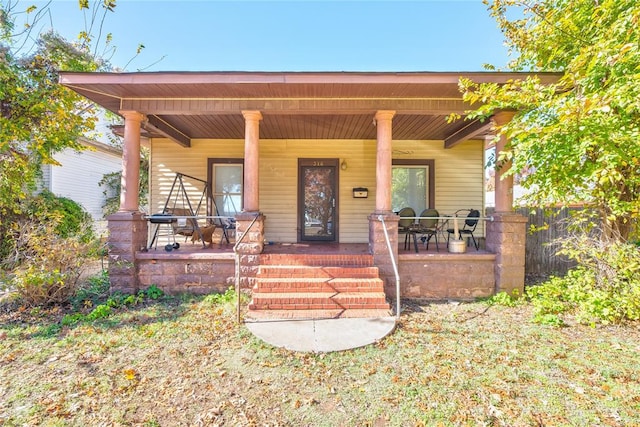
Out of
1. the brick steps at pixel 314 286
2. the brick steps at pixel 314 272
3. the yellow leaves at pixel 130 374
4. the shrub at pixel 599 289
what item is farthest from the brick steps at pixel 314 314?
the shrub at pixel 599 289

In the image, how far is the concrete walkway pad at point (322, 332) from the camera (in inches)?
121

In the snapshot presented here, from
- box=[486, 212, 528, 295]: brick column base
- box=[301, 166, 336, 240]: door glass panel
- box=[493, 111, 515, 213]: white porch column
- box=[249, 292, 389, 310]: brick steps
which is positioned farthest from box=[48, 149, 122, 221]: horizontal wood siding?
box=[486, 212, 528, 295]: brick column base

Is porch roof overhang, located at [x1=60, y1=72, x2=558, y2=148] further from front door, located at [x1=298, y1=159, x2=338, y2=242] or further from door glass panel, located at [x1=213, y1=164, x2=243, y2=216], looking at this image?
door glass panel, located at [x1=213, y1=164, x2=243, y2=216]

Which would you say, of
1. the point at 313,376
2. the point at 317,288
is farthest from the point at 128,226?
the point at 313,376

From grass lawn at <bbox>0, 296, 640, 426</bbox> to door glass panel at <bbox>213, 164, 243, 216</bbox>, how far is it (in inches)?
153

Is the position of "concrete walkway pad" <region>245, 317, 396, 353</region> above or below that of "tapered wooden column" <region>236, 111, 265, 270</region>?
below

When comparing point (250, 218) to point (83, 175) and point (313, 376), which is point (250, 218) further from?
point (83, 175)

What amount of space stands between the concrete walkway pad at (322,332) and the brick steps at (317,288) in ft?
0.54

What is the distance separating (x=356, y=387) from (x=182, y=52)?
8481 millimetres

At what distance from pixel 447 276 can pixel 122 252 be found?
505 cm

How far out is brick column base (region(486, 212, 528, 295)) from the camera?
15.1ft

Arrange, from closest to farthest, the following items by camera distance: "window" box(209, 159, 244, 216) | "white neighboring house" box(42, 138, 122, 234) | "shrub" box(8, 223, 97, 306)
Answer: "shrub" box(8, 223, 97, 306) < "window" box(209, 159, 244, 216) < "white neighboring house" box(42, 138, 122, 234)

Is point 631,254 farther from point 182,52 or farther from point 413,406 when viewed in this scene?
point 182,52

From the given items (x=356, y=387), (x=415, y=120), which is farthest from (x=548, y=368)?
(x=415, y=120)
